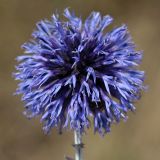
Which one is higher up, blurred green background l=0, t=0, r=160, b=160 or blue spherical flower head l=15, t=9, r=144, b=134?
blurred green background l=0, t=0, r=160, b=160

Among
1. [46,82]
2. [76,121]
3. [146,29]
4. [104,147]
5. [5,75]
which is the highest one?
[146,29]

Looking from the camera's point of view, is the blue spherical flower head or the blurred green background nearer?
the blue spherical flower head

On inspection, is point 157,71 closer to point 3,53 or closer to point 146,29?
point 146,29

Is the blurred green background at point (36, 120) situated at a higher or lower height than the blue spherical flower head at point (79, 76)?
higher

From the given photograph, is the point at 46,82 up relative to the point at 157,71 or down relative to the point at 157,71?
down

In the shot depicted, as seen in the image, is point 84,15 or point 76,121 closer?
point 76,121

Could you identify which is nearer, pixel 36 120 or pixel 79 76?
pixel 79 76

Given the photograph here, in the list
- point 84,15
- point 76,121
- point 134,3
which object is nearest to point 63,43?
point 76,121

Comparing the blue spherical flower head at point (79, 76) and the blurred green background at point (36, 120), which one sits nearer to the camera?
the blue spherical flower head at point (79, 76)
